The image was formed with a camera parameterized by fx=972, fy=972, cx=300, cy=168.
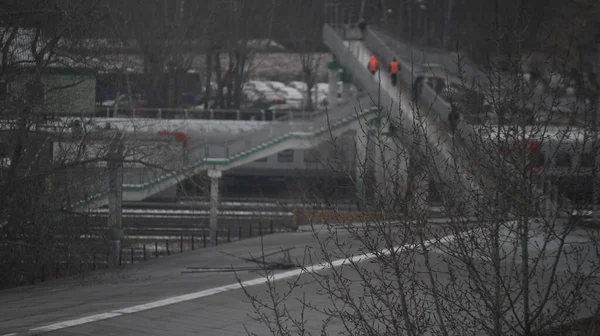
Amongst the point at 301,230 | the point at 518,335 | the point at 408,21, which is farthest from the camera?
the point at 408,21

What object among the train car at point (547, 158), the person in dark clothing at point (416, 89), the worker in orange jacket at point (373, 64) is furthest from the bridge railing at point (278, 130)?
the train car at point (547, 158)

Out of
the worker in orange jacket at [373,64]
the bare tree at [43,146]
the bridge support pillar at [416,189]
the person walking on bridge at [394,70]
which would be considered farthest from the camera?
the worker in orange jacket at [373,64]

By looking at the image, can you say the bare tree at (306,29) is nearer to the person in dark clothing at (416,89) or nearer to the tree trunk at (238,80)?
the tree trunk at (238,80)

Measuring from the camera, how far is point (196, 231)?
3941 cm

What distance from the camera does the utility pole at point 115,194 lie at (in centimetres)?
2458

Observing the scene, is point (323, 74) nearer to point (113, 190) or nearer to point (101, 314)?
point (113, 190)

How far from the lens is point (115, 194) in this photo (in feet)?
81.9

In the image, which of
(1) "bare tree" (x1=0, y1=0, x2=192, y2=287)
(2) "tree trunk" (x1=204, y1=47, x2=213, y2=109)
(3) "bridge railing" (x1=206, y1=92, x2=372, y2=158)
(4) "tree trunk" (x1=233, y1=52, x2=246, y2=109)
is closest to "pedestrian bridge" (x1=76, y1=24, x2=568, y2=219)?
(3) "bridge railing" (x1=206, y1=92, x2=372, y2=158)

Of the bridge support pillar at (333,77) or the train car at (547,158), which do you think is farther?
the bridge support pillar at (333,77)

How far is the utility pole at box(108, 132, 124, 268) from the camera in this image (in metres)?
24.6

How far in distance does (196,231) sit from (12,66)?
59.0ft

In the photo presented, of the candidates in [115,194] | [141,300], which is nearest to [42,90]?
[115,194]

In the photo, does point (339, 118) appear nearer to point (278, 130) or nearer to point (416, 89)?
point (278, 130)

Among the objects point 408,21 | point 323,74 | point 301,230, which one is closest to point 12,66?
point 301,230
